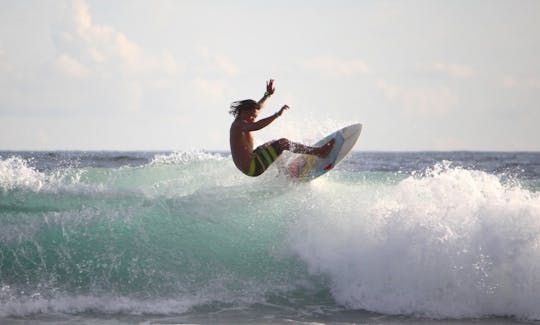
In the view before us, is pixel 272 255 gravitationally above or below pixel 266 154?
below

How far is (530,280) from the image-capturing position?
7.12 meters

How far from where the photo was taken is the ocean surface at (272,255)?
22.8 ft

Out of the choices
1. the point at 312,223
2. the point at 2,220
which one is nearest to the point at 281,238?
the point at 312,223

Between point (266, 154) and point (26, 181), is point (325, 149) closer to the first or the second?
point (266, 154)

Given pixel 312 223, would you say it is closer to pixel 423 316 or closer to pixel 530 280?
pixel 423 316

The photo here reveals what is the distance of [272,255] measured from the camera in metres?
8.03

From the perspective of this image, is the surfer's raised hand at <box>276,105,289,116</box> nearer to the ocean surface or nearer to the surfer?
the surfer

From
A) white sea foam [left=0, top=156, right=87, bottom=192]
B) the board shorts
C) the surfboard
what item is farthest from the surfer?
white sea foam [left=0, top=156, right=87, bottom=192]

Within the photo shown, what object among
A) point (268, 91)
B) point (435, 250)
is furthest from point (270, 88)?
point (435, 250)

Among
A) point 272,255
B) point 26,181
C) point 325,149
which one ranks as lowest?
point 272,255

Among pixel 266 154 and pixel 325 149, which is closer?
pixel 266 154

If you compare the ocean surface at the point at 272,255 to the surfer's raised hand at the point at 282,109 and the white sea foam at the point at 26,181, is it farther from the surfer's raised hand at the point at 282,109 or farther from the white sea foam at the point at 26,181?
the surfer's raised hand at the point at 282,109

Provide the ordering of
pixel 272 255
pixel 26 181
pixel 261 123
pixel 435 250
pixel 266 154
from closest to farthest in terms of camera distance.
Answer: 1. pixel 435 250
2. pixel 272 255
3. pixel 261 123
4. pixel 266 154
5. pixel 26 181

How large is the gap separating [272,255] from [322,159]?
194cm
